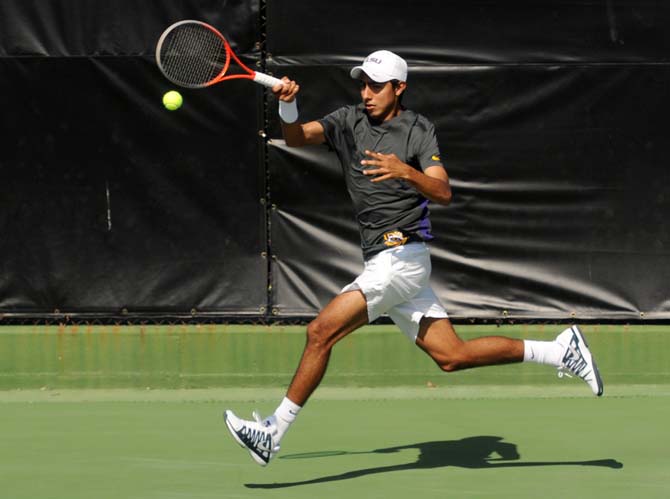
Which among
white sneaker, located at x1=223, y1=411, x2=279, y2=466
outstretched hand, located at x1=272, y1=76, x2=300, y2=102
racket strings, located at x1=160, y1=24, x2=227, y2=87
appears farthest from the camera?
racket strings, located at x1=160, y1=24, x2=227, y2=87

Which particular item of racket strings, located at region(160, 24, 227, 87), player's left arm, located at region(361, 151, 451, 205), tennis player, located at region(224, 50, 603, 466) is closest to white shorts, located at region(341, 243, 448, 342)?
tennis player, located at region(224, 50, 603, 466)

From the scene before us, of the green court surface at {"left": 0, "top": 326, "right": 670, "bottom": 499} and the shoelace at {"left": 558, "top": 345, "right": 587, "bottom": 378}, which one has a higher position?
the shoelace at {"left": 558, "top": 345, "right": 587, "bottom": 378}

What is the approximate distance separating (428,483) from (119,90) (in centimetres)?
339

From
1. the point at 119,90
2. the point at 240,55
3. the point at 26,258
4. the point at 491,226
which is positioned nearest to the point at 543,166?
the point at 491,226

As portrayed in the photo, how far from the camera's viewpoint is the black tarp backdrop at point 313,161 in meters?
8.05

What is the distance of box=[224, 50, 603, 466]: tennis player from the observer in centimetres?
564

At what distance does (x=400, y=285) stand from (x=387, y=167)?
1.94 ft

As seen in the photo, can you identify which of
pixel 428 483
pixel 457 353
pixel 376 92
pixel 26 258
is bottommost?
pixel 428 483

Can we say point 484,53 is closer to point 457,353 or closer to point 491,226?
point 491,226

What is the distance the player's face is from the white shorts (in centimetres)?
54

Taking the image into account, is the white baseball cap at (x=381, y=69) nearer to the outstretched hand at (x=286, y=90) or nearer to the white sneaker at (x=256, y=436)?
the outstretched hand at (x=286, y=90)

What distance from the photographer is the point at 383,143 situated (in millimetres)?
5832

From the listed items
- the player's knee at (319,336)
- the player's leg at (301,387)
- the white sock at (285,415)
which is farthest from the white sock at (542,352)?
the white sock at (285,415)

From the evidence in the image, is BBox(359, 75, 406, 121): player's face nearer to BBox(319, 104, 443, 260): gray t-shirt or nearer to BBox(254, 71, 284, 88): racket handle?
BBox(319, 104, 443, 260): gray t-shirt
